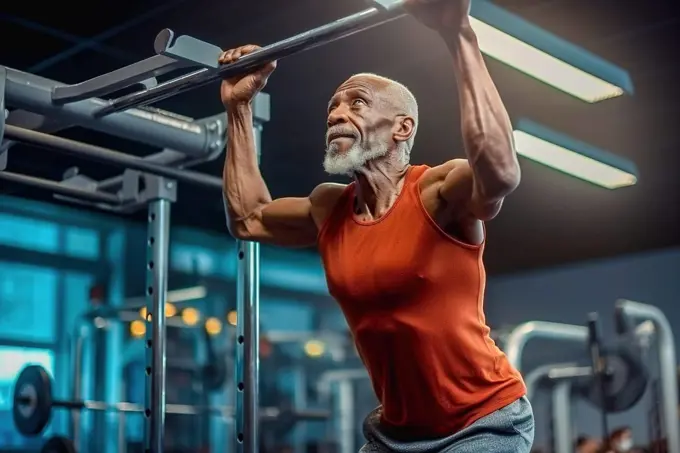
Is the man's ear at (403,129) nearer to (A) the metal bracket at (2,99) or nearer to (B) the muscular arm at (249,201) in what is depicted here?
(B) the muscular arm at (249,201)

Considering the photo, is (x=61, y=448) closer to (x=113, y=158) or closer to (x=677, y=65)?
(x=113, y=158)

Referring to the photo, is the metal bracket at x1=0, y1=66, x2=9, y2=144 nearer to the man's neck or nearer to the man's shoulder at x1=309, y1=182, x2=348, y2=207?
the man's shoulder at x1=309, y1=182, x2=348, y2=207

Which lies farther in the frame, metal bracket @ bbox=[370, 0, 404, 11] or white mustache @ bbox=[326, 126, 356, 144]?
white mustache @ bbox=[326, 126, 356, 144]

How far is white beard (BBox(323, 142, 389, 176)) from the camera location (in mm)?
1912

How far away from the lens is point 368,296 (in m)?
1.80

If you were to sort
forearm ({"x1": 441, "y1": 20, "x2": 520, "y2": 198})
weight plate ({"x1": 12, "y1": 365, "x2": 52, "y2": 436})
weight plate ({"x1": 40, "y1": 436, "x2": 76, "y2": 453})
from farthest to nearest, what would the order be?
1. weight plate ({"x1": 12, "y1": 365, "x2": 52, "y2": 436})
2. weight plate ({"x1": 40, "y1": 436, "x2": 76, "y2": 453})
3. forearm ({"x1": 441, "y1": 20, "x2": 520, "y2": 198})

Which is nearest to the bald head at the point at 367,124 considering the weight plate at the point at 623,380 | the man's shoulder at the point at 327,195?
the man's shoulder at the point at 327,195

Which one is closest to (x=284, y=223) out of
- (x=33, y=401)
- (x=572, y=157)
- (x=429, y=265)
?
(x=429, y=265)

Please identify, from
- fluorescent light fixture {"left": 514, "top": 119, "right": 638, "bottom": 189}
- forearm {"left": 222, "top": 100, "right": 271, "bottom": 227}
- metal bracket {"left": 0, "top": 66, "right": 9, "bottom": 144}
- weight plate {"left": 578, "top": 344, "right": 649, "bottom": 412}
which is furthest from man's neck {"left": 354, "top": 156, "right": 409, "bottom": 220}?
weight plate {"left": 578, "top": 344, "right": 649, "bottom": 412}

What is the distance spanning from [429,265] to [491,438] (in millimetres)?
356

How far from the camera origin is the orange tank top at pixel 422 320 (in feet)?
5.78

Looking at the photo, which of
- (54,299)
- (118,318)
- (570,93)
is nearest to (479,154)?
(570,93)

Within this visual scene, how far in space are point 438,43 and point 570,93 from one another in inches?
31.6

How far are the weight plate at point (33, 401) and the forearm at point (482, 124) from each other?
3.08 metres
